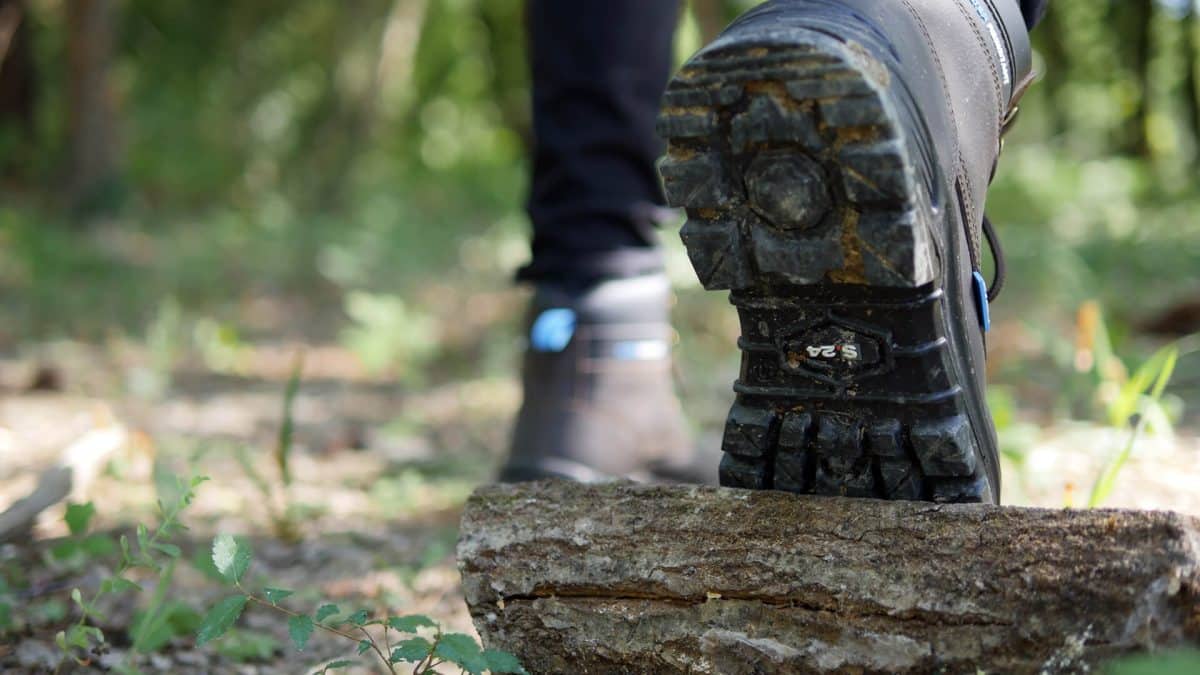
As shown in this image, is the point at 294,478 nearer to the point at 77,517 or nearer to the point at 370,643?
the point at 77,517

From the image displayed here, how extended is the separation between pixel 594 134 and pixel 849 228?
2.39 ft

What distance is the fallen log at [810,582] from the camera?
2.79ft

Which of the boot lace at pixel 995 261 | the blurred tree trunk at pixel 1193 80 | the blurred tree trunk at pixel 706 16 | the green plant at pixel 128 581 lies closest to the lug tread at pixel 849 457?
the boot lace at pixel 995 261

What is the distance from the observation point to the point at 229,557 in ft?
3.13

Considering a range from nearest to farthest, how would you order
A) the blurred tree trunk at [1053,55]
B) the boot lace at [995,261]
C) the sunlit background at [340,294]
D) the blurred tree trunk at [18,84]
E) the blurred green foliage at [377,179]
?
the boot lace at [995,261], the sunlit background at [340,294], the blurred green foliage at [377,179], the blurred tree trunk at [18,84], the blurred tree trunk at [1053,55]

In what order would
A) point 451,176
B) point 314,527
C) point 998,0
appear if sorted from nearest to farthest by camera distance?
point 998,0 < point 314,527 < point 451,176

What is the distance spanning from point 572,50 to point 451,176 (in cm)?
816

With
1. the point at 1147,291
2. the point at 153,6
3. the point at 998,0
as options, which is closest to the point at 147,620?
the point at 998,0

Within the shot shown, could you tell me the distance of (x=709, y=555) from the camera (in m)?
1.00

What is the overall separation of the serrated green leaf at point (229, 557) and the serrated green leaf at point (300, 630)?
0.07m

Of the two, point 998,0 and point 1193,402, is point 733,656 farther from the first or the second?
point 1193,402

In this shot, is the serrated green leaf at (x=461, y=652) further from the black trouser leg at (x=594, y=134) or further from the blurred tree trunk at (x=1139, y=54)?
the blurred tree trunk at (x=1139, y=54)

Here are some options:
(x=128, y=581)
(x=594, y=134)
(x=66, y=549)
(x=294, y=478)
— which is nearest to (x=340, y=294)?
(x=294, y=478)

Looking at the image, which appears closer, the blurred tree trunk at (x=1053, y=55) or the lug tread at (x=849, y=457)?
the lug tread at (x=849, y=457)
